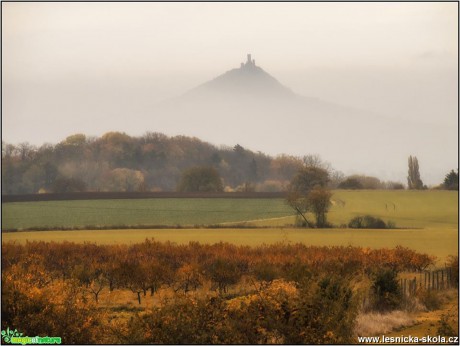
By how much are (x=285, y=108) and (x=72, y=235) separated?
6.10 meters

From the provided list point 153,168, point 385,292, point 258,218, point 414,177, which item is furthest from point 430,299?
point 153,168

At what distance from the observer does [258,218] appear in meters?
20.1

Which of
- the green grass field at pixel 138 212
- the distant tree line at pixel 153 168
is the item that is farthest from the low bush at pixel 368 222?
the green grass field at pixel 138 212

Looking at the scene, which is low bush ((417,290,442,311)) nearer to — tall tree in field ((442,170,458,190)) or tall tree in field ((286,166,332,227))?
tall tree in field ((442,170,458,190))

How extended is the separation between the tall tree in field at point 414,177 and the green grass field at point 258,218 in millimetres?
172

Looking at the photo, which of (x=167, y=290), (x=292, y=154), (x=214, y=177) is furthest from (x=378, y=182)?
(x=167, y=290)

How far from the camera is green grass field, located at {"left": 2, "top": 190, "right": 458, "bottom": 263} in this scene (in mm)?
19641

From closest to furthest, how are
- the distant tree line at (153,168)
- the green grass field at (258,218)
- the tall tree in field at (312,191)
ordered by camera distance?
the distant tree line at (153,168) → the green grass field at (258,218) → the tall tree in field at (312,191)

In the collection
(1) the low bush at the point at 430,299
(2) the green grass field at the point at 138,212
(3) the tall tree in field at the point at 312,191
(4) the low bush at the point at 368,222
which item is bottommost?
(1) the low bush at the point at 430,299

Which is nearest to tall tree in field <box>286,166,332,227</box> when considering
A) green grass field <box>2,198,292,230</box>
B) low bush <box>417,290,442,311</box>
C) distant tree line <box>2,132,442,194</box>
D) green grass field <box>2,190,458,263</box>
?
distant tree line <box>2,132,442,194</box>

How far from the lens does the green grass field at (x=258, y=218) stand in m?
19.6

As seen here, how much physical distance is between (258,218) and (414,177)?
3.86 metres

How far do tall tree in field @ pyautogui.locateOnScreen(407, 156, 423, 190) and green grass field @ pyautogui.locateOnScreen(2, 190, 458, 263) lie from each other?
172 millimetres

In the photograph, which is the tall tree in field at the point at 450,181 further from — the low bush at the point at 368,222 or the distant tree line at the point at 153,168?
the low bush at the point at 368,222
